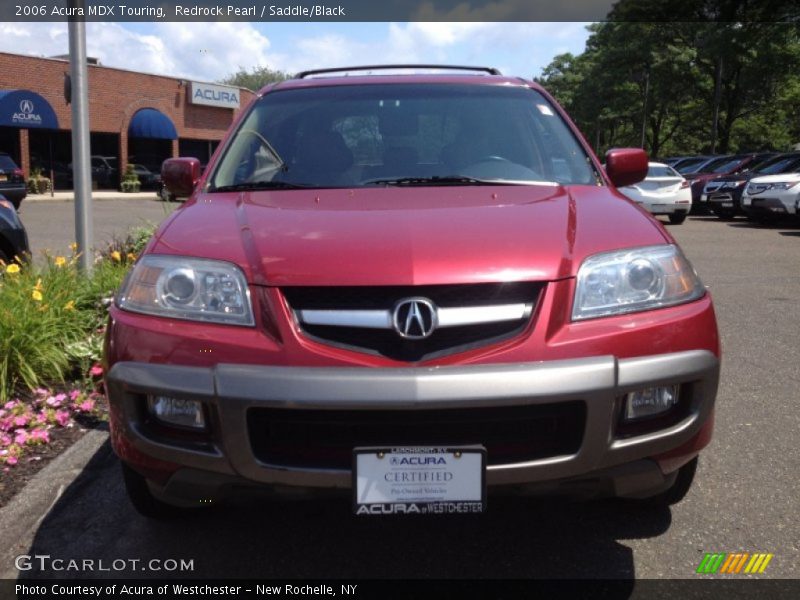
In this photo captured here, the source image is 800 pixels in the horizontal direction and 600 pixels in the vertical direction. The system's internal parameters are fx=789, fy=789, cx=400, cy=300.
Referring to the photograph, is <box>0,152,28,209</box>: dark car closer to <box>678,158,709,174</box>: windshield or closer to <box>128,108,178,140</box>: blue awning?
<box>128,108,178,140</box>: blue awning

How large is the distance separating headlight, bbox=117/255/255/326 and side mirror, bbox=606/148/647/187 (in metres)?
2.00

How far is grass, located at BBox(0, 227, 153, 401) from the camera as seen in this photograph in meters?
4.29

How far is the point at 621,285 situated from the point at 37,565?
2143mm

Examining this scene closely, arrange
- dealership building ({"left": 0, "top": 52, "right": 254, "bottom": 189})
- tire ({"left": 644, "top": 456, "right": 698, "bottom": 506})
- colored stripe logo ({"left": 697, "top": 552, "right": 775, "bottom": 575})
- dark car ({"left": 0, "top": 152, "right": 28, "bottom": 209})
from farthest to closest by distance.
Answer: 1. dealership building ({"left": 0, "top": 52, "right": 254, "bottom": 189})
2. dark car ({"left": 0, "top": 152, "right": 28, "bottom": 209})
3. tire ({"left": 644, "top": 456, "right": 698, "bottom": 506})
4. colored stripe logo ({"left": 697, "top": 552, "right": 775, "bottom": 575})

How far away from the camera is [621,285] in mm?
2385

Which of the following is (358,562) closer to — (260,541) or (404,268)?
(260,541)

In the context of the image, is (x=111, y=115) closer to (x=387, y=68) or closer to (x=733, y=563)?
(x=387, y=68)

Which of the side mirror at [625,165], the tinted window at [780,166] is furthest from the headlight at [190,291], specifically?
the tinted window at [780,166]

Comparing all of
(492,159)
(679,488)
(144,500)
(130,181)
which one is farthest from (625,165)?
(130,181)

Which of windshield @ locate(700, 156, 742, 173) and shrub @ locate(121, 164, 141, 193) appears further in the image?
shrub @ locate(121, 164, 141, 193)

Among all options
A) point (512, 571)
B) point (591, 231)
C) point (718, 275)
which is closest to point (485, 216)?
point (591, 231)

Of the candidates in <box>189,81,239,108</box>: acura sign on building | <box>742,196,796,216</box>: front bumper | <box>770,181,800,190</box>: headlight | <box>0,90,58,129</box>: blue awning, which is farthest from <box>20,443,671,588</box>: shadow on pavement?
<box>189,81,239,108</box>: acura sign on building

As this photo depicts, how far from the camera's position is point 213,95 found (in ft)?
132

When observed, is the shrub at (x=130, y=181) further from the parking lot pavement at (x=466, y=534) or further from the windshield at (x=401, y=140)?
the parking lot pavement at (x=466, y=534)
